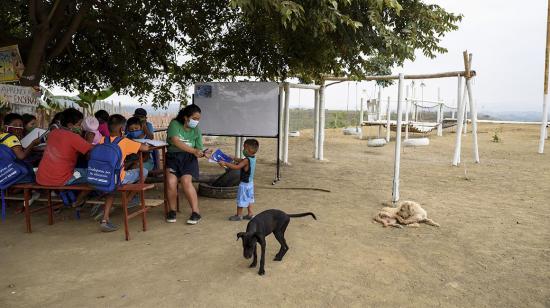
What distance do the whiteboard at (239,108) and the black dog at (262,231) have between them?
406cm

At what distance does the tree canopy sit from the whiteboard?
970 mm

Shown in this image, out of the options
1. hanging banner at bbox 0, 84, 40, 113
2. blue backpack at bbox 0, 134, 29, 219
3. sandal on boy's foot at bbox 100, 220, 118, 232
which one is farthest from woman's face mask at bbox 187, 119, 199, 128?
hanging banner at bbox 0, 84, 40, 113

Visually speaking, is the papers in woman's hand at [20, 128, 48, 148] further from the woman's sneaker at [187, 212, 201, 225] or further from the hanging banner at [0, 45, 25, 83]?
the woman's sneaker at [187, 212, 201, 225]

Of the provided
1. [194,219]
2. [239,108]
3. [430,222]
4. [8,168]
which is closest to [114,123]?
[8,168]

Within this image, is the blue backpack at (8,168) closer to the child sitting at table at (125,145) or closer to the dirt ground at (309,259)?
the dirt ground at (309,259)

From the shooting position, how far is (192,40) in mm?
9320

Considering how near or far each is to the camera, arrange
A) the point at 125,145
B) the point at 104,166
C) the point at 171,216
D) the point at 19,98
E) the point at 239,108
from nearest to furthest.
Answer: the point at 104,166 → the point at 125,145 → the point at 171,216 → the point at 19,98 → the point at 239,108

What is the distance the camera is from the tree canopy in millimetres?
6129

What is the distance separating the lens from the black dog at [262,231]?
3533 mm

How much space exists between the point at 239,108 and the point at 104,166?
160 inches

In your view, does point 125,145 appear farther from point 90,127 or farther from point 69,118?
point 69,118

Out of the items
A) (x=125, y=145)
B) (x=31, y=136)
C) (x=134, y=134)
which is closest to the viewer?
(x=125, y=145)

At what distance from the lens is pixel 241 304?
10.4 feet

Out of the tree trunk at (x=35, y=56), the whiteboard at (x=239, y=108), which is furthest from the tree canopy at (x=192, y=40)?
the whiteboard at (x=239, y=108)
